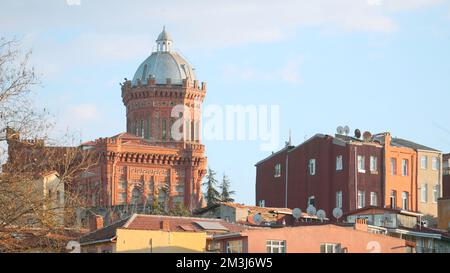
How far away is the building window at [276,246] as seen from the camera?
46.4 m

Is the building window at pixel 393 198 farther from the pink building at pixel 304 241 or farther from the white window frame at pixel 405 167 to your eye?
the pink building at pixel 304 241

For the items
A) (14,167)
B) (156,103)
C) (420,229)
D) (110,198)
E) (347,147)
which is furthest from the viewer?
(156,103)

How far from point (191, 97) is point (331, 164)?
3621 cm

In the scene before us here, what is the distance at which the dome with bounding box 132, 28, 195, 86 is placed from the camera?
116250 mm

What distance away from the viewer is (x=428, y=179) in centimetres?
8475

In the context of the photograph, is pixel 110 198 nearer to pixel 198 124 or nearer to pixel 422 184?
pixel 198 124

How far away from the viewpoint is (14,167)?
128 feet

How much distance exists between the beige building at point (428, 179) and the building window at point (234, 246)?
37.5 meters

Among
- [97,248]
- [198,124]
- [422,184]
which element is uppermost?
[198,124]

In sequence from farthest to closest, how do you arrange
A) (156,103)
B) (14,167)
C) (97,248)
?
(156,103), (97,248), (14,167)

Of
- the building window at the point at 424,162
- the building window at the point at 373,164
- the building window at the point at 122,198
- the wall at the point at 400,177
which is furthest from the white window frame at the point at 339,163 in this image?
the building window at the point at 122,198

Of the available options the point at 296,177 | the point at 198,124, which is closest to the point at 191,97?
the point at 198,124

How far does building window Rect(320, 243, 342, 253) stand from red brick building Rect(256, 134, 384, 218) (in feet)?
102

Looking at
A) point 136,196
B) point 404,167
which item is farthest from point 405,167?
point 136,196
